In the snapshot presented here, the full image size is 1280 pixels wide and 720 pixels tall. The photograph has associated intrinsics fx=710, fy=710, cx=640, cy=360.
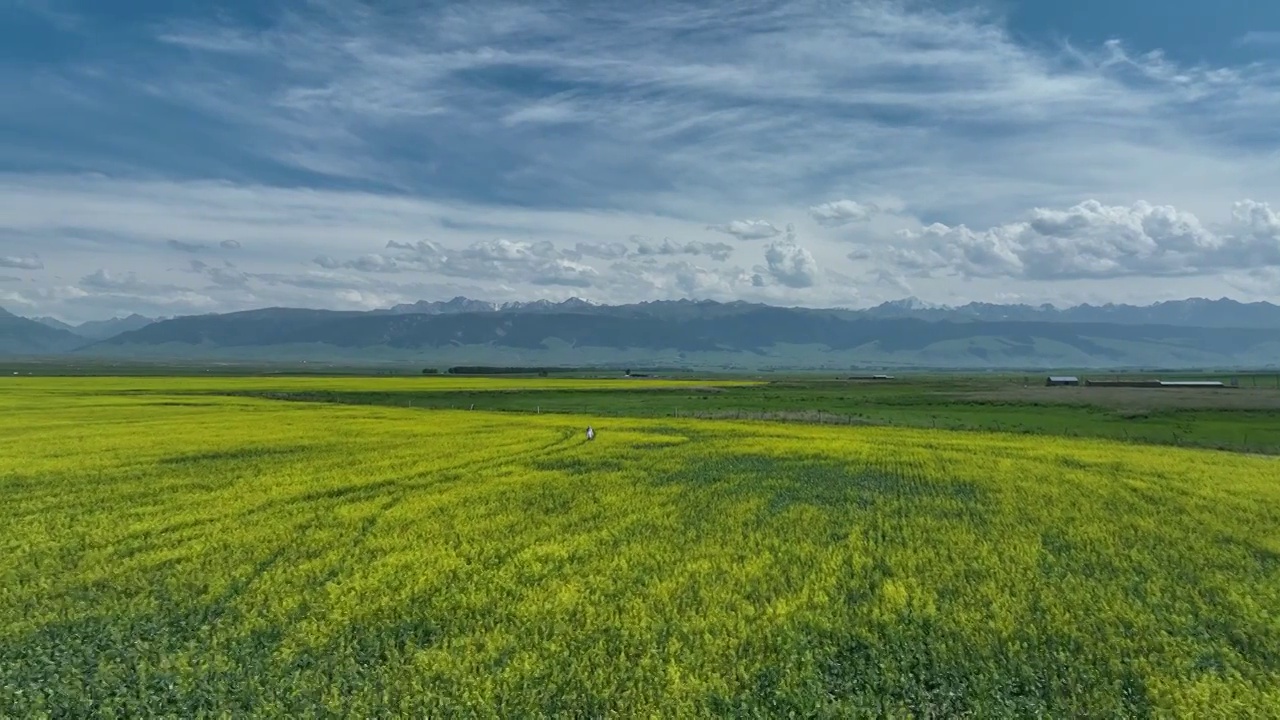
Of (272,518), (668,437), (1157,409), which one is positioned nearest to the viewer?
(272,518)

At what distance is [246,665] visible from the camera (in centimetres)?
1016

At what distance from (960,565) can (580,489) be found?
11833 mm

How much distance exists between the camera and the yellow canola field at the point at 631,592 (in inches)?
377

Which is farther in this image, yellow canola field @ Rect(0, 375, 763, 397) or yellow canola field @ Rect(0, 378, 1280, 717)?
yellow canola field @ Rect(0, 375, 763, 397)

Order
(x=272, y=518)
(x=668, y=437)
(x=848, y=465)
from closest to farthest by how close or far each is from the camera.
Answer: (x=272, y=518) < (x=848, y=465) < (x=668, y=437)

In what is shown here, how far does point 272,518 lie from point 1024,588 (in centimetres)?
1752

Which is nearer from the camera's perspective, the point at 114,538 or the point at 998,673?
the point at 998,673

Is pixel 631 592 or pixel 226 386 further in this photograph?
pixel 226 386

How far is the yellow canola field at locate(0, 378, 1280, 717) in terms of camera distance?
31.4ft

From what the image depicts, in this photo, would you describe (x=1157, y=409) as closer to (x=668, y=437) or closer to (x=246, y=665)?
(x=668, y=437)

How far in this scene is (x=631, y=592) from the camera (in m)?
13.0

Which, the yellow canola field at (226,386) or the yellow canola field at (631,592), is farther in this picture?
the yellow canola field at (226,386)

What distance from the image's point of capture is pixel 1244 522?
19.0 m

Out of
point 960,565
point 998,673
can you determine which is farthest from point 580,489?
point 998,673
